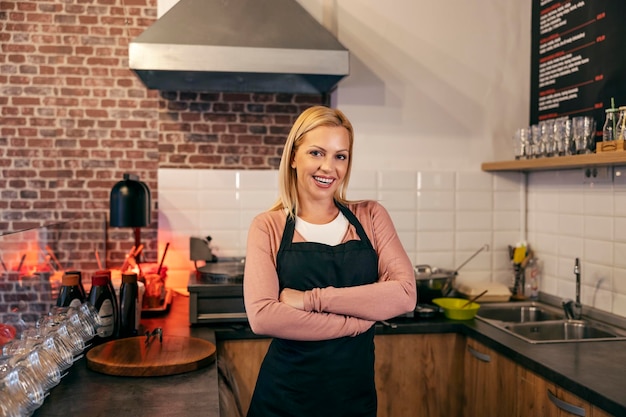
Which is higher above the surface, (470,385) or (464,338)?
(464,338)

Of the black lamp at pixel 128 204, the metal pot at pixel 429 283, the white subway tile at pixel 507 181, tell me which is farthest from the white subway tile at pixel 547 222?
the black lamp at pixel 128 204

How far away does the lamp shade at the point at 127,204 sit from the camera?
3.12 metres

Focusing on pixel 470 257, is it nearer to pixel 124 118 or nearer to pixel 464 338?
pixel 464 338

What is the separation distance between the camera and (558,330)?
3.15 m

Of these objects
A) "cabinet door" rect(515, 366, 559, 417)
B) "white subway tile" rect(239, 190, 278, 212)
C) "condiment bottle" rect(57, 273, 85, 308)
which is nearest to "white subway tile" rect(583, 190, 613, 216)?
"cabinet door" rect(515, 366, 559, 417)

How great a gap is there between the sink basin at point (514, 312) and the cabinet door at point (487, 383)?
0.46 meters

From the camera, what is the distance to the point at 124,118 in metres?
3.80

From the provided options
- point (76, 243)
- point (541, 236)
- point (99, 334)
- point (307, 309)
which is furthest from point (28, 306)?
point (541, 236)

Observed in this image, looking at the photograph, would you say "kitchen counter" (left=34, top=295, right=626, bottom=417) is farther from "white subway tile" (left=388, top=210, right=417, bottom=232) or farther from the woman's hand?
"white subway tile" (left=388, top=210, right=417, bottom=232)

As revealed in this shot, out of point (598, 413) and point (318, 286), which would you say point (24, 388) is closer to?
point (318, 286)

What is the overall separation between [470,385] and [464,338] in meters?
0.22

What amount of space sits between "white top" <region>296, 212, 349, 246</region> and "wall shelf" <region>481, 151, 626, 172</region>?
1.22m

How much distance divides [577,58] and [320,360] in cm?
222

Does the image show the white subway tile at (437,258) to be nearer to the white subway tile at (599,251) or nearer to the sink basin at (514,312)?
the sink basin at (514,312)
